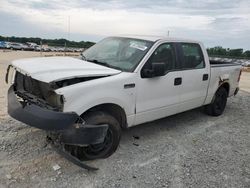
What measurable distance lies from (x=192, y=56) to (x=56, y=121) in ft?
10.8

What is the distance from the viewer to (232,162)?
169 inches

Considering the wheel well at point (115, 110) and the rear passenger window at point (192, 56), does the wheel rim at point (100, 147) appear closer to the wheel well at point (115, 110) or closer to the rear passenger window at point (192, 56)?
the wheel well at point (115, 110)

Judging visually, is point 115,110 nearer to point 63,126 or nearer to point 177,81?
point 63,126

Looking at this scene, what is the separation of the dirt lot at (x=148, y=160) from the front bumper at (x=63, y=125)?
524 mm

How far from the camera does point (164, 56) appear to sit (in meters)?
4.85

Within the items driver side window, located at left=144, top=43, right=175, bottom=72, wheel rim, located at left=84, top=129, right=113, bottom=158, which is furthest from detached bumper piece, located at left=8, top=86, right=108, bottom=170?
driver side window, located at left=144, top=43, right=175, bottom=72

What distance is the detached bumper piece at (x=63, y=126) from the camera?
10.8 ft

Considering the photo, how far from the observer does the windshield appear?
4.41 m

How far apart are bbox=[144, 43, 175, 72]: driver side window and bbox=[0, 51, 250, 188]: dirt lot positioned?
4.42 ft

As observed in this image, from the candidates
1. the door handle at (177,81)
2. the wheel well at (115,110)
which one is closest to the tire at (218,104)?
the door handle at (177,81)

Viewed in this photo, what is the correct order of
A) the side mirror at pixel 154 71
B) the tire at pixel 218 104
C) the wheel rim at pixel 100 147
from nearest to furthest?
the wheel rim at pixel 100 147, the side mirror at pixel 154 71, the tire at pixel 218 104

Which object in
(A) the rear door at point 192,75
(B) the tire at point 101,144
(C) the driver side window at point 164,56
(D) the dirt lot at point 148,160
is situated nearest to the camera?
(D) the dirt lot at point 148,160

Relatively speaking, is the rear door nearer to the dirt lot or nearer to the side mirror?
the dirt lot

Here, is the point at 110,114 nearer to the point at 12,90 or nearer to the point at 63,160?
the point at 63,160
